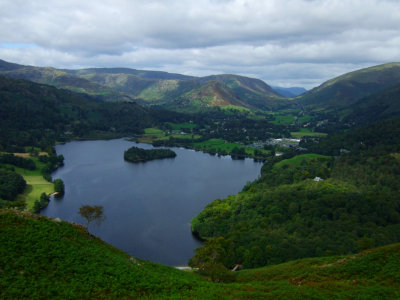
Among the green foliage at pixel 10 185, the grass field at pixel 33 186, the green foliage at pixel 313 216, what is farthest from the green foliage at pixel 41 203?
the green foliage at pixel 313 216

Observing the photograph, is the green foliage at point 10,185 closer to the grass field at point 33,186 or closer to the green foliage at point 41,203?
the grass field at point 33,186

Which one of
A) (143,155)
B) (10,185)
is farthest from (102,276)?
(143,155)

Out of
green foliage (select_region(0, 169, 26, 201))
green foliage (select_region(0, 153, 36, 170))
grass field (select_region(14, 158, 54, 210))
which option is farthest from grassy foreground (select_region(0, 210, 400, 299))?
green foliage (select_region(0, 153, 36, 170))

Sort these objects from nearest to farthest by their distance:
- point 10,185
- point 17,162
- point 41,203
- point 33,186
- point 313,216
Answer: point 313,216, point 41,203, point 10,185, point 33,186, point 17,162

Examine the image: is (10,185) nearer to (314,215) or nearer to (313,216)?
(313,216)

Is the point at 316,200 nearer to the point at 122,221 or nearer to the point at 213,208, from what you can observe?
the point at 213,208

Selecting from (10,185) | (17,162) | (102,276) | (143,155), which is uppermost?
(102,276)

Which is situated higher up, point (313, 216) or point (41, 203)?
point (313, 216)
